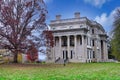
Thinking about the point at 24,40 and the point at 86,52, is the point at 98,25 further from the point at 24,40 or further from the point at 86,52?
the point at 24,40

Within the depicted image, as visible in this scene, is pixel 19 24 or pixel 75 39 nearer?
pixel 19 24

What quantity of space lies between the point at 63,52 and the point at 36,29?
3082 cm

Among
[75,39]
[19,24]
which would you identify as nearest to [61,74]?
[19,24]

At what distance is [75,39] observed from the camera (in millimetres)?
66312

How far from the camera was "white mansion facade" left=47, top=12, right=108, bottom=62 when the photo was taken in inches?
2598

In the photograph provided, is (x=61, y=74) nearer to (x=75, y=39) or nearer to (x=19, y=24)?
(x=19, y=24)

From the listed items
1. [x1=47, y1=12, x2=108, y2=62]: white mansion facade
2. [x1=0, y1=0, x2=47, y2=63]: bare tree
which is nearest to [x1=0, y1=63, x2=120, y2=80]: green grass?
[x1=0, y1=0, x2=47, y2=63]: bare tree

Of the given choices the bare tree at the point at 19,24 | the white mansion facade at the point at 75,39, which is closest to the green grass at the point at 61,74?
the bare tree at the point at 19,24

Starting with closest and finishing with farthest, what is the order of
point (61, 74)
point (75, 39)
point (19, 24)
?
point (61, 74) → point (19, 24) → point (75, 39)

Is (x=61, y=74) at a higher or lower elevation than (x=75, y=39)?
lower

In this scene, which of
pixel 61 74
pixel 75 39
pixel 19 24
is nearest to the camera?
pixel 61 74

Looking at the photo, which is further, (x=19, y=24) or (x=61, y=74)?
(x=19, y=24)

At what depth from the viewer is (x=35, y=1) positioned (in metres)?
39.6

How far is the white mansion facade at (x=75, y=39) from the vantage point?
6599 centimetres
